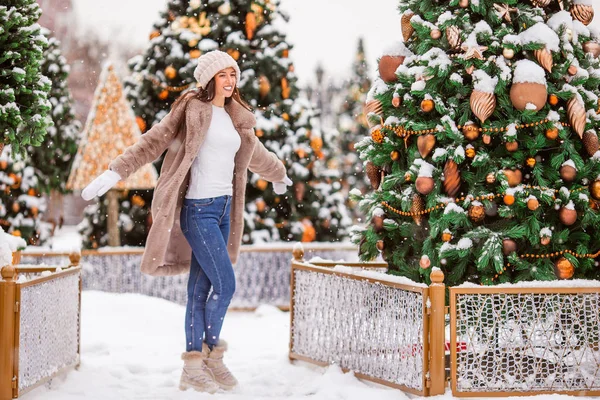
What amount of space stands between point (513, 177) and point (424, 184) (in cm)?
55

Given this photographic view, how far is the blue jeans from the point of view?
476cm

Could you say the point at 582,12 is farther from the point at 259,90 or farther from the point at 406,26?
the point at 259,90

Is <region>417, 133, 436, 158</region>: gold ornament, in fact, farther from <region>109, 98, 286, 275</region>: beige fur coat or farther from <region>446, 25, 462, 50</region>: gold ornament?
<region>109, 98, 286, 275</region>: beige fur coat

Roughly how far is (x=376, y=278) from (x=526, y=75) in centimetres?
156

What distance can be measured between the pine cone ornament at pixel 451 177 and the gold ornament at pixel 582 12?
139 centimetres

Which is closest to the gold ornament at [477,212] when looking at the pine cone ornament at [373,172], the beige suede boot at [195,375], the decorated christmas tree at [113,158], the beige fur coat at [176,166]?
the pine cone ornament at [373,172]

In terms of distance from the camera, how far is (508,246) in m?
4.79

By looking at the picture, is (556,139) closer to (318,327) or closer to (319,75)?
(318,327)

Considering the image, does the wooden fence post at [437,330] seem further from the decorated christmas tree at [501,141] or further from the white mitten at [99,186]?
the white mitten at [99,186]

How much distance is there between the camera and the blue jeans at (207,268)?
4.76m

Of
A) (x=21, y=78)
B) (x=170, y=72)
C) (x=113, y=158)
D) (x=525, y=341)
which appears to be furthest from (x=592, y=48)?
(x=113, y=158)

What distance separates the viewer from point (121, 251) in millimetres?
9703

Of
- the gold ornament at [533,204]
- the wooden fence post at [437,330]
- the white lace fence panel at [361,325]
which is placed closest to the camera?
the wooden fence post at [437,330]

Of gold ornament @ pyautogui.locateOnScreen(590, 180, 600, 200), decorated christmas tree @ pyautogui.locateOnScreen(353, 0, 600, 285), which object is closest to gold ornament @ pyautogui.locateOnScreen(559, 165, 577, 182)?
decorated christmas tree @ pyautogui.locateOnScreen(353, 0, 600, 285)
